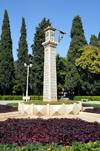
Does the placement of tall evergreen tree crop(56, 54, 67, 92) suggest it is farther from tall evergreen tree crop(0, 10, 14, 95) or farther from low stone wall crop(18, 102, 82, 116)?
low stone wall crop(18, 102, 82, 116)

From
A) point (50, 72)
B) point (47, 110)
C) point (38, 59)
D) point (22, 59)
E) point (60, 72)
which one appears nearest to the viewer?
point (47, 110)

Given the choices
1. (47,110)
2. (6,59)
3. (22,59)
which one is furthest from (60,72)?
(47,110)

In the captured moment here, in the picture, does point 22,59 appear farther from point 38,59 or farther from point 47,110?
point 47,110

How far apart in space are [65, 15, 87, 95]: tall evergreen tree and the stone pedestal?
17.7 metres

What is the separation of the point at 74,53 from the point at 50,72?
20.8m

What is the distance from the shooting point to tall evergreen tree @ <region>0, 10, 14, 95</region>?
3089cm

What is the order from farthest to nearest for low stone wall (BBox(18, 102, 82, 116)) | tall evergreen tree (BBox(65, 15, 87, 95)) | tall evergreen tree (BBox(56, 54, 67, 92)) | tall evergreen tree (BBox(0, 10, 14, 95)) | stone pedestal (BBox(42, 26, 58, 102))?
tall evergreen tree (BBox(56, 54, 67, 92)) → tall evergreen tree (BBox(0, 10, 14, 95)) → tall evergreen tree (BBox(65, 15, 87, 95)) → stone pedestal (BBox(42, 26, 58, 102)) → low stone wall (BBox(18, 102, 82, 116))

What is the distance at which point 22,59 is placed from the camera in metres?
38.5

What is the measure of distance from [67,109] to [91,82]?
21924 mm

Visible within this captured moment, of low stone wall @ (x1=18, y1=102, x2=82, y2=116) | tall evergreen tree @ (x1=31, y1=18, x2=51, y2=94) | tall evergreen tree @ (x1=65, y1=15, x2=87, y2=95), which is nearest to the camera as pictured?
low stone wall @ (x1=18, y1=102, x2=82, y2=116)

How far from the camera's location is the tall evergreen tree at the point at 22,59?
34719 millimetres

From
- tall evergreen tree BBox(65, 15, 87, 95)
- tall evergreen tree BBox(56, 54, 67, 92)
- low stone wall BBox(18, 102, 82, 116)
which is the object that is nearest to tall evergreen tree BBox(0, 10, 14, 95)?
tall evergreen tree BBox(56, 54, 67, 92)

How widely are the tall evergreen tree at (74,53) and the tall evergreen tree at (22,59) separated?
34.6ft

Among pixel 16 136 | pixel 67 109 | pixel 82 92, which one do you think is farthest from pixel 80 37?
pixel 16 136
